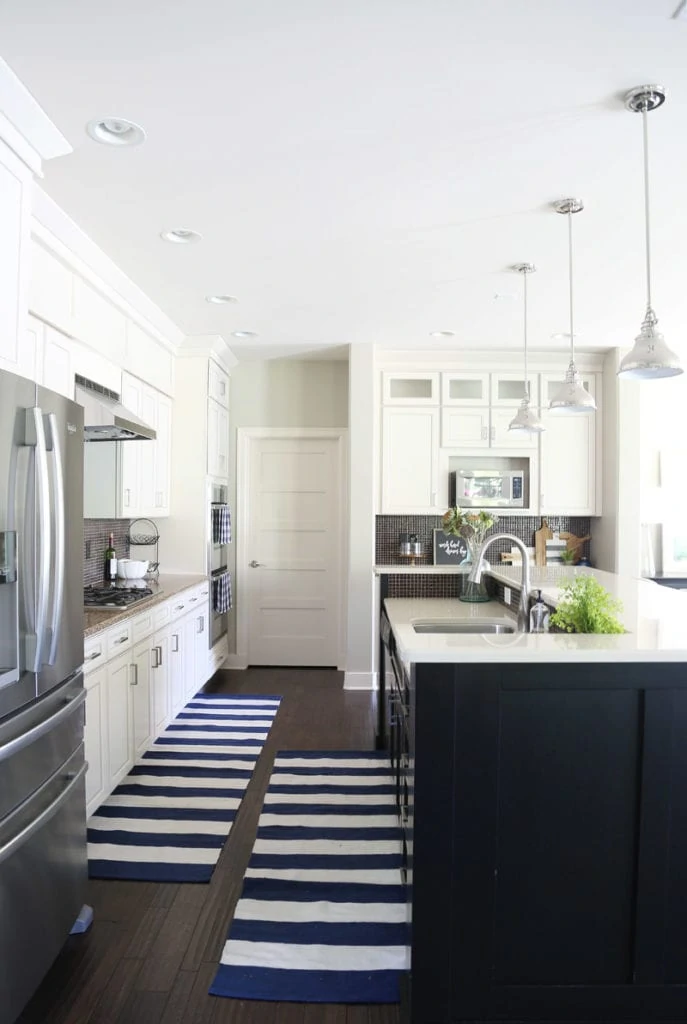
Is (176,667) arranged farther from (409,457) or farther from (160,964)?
(409,457)

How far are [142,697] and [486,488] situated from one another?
3107 millimetres

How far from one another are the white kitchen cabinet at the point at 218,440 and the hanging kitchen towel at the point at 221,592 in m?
0.82

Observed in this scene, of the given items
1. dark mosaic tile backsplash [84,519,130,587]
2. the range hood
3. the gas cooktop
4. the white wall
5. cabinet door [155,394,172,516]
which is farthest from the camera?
the white wall

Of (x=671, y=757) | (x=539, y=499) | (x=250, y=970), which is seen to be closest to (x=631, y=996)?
(x=671, y=757)

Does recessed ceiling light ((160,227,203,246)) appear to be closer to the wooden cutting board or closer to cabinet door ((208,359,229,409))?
cabinet door ((208,359,229,409))

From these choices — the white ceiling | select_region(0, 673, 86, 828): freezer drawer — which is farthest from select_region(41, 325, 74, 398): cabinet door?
select_region(0, 673, 86, 828): freezer drawer

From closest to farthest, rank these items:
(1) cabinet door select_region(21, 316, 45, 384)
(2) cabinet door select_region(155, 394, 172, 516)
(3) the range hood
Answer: (1) cabinet door select_region(21, 316, 45, 384)
(3) the range hood
(2) cabinet door select_region(155, 394, 172, 516)

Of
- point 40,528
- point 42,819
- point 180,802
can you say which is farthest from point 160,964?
point 40,528

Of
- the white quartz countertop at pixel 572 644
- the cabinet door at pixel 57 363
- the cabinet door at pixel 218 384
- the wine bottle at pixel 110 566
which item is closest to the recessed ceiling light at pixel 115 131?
the cabinet door at pixel 57 363

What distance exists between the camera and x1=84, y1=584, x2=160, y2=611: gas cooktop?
10.7ft

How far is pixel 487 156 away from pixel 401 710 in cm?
207

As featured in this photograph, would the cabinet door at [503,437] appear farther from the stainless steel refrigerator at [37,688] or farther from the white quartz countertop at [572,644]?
the stainless steel refrigerator at [37,688]

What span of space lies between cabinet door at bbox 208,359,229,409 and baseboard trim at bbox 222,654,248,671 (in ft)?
7.09

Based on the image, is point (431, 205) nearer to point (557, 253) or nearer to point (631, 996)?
point (557, 253)
